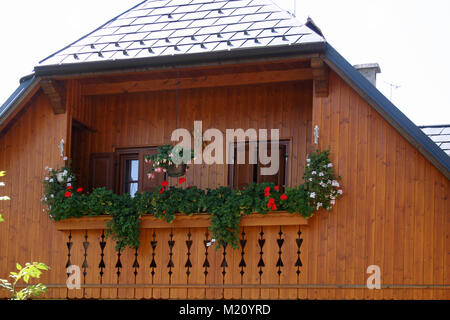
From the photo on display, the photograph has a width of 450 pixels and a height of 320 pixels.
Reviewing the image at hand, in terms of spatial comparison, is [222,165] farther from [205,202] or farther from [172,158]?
[205,202]

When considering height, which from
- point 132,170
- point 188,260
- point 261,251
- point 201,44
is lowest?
point 188,260

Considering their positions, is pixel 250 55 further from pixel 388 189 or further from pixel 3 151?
pixel 3 151

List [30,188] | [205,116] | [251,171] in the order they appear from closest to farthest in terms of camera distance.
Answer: [251,171] → [30,188] → [205,116]

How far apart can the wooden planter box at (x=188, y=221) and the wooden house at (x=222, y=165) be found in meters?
0.02

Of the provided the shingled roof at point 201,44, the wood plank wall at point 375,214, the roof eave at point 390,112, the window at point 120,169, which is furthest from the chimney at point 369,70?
the window at point 120,169

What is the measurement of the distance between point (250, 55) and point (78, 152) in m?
4.12

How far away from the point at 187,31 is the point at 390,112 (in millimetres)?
3501

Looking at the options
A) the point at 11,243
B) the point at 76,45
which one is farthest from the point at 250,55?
the point at 11,243

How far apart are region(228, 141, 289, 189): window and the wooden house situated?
0.04 meters

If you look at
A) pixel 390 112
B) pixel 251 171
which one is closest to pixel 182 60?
pixel 251 171

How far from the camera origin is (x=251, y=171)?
13.1 metres

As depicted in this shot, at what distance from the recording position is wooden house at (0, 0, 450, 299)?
11.3 m

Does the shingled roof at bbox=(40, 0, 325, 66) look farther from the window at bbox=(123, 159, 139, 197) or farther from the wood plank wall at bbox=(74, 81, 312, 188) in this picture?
the window at bbox=(123, 159, 139, 197)

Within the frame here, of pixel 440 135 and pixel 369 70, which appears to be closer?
pixel 440 135
